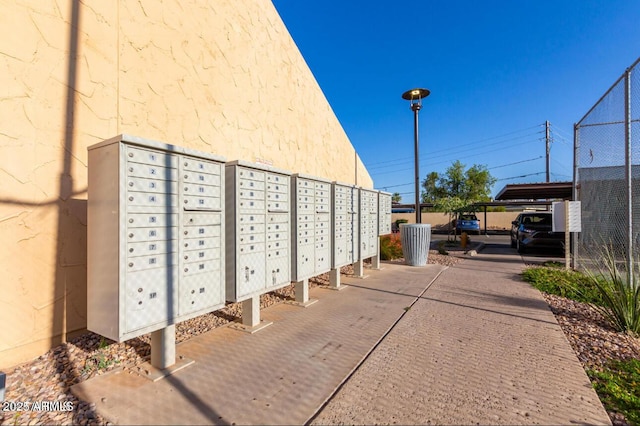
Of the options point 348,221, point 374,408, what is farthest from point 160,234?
point 348,221

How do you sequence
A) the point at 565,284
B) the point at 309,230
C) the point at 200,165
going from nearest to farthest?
1. the point at 200,165
2. the point at 309,230
3. the point at 565,284

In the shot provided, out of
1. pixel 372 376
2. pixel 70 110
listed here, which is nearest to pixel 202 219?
pixel 70 110

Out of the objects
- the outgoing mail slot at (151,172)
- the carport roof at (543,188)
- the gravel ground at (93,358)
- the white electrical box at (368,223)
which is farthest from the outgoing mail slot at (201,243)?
the carport roof at (543,188)

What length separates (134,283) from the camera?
2600 mm

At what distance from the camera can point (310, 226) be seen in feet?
16.3

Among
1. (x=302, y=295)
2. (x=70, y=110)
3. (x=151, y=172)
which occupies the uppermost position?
(x=70, y=110)

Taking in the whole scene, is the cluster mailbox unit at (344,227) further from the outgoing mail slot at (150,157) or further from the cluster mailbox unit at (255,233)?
the outgoing mail slot at (150,157)

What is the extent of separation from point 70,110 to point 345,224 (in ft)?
14.5

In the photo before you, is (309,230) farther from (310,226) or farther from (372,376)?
(372,376)

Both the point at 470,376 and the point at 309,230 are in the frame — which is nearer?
the point at 470,376

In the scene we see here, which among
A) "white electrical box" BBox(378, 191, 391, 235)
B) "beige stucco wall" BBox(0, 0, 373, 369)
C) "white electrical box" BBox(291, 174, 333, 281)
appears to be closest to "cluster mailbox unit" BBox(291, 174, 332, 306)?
"white electrical box" BBox(291, 174, 333, 281)

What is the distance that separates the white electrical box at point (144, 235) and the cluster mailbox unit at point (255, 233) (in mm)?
427

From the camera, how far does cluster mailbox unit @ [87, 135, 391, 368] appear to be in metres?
2.57

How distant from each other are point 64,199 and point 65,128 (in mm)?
770
